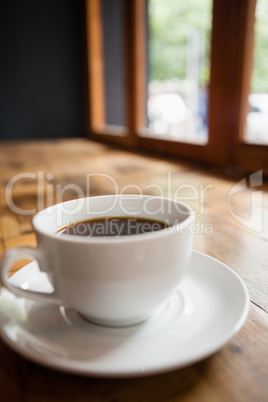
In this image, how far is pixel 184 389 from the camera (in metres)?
0.19

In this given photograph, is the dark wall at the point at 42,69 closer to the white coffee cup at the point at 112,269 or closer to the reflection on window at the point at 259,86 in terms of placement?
the reflection on window at the point at 259,86

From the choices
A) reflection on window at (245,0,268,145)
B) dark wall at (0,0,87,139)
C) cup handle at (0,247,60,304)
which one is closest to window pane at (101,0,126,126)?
dark wall at (0,0,87,139)

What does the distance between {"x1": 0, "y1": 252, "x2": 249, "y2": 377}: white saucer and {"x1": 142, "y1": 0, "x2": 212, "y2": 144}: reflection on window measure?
0.85m

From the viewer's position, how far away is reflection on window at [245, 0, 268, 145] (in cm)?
82

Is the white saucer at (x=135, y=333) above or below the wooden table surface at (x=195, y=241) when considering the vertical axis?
above

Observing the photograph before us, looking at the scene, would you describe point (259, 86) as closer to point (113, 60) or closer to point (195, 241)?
point (195, 241)

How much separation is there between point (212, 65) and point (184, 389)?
903 millimetres

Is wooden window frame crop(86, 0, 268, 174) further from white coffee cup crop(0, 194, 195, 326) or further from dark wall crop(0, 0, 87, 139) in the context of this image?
dark wall crop(0, 0, 87, 139)

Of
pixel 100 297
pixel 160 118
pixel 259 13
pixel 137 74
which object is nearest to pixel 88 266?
pixel 100 297

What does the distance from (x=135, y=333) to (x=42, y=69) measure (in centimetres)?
233

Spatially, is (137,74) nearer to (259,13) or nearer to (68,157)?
(68,157)

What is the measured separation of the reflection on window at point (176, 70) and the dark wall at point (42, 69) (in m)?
0.60

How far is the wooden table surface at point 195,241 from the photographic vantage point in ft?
0.64

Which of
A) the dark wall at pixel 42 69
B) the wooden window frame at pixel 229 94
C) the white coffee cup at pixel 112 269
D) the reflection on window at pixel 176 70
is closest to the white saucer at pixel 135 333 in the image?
the white coffee cup at pixel 112 269
